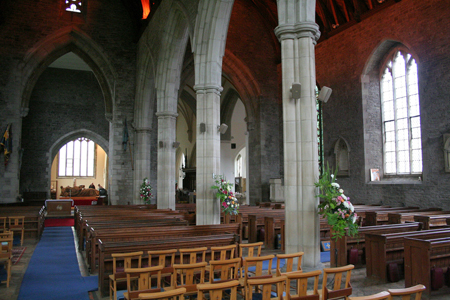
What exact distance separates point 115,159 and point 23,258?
33.2 ft

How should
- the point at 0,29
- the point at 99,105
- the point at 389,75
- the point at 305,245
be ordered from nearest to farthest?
1. the point at 305,245
2. the point at 389,75
3. the point at 0,29
4. the point at 99,105

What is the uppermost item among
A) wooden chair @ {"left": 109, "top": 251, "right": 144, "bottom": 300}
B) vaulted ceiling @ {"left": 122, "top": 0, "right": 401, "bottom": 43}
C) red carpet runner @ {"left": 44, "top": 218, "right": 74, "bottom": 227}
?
vaulted ceiling @ {"left": 122, "top": 0, "right": 401, "bottom": 43}

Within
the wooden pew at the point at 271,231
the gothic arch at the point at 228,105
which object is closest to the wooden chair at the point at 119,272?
the wooden pew at the point at 271,231

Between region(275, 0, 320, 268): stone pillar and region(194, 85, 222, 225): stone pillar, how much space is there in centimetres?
384

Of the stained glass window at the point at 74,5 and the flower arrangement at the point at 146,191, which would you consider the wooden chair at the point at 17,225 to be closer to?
the flower arrangement at the point at 146,191

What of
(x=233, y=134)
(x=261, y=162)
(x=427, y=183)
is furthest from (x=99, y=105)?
(x=427, y=183)

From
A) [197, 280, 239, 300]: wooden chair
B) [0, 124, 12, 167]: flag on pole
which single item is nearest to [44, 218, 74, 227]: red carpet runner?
[0, 124, 12, 167]: flag on pole

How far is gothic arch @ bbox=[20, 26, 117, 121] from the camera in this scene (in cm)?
1659

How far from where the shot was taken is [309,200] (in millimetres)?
5988

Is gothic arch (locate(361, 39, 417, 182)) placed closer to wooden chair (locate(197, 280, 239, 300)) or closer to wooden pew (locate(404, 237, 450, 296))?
wooden pew (locate(404, 237, 450, 296))

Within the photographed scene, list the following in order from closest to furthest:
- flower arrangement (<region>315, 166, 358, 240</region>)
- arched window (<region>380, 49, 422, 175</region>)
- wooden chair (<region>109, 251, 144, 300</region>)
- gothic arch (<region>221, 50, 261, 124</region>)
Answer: wooden chair (<region>109, 251, 144, 300</region>) → flower arrangement (<region>315, 166, 358, 240</region>) → arched window (<region>380, 49, 422, 175</region>) → gothic arch (<region>221, 50, 261, 124</region>)

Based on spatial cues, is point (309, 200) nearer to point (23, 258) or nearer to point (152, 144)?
point (23, 258)

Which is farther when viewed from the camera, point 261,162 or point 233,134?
point 233,134

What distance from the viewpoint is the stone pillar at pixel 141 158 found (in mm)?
17047
